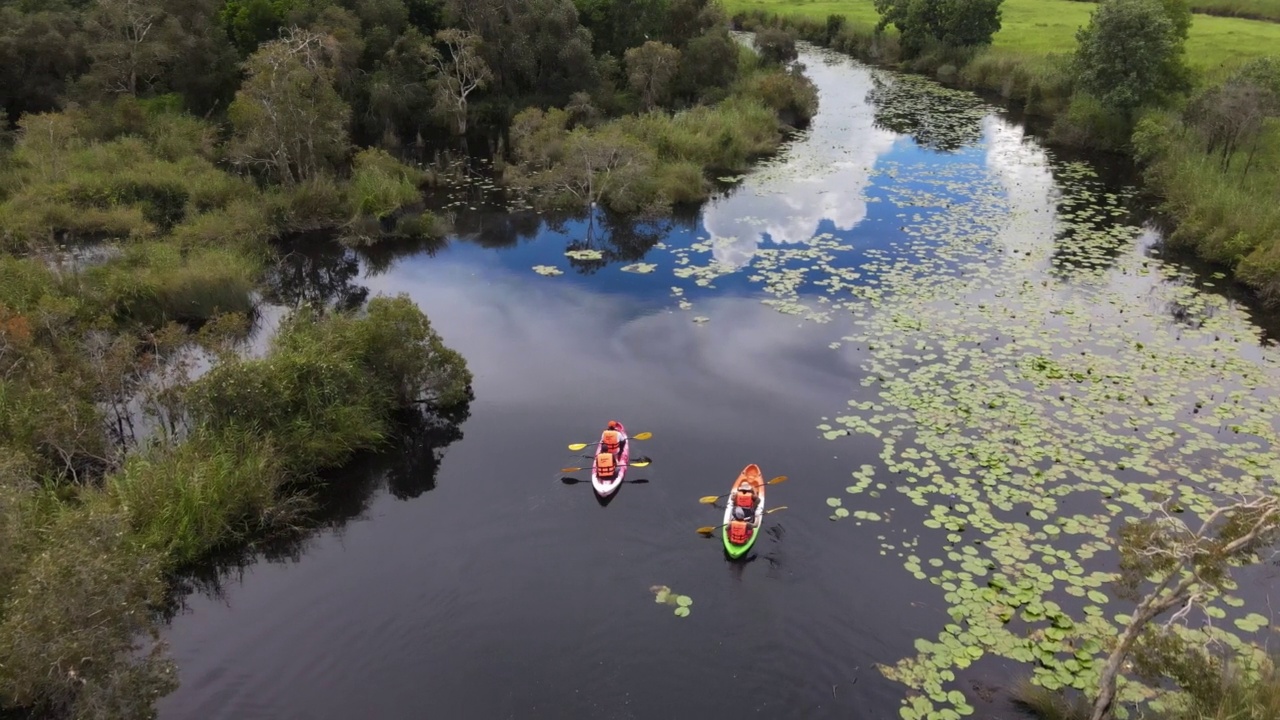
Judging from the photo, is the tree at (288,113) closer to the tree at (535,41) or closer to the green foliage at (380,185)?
the green foliage at (380,185)

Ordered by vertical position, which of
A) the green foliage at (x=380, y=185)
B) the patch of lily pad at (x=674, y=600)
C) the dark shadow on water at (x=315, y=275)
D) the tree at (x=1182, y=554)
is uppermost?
the tree at (x=1182, y=554)

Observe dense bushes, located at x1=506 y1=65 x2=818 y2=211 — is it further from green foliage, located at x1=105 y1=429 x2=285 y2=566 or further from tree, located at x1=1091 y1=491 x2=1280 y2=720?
tree, located at x1=1091 y1=491 x2=1280 y2=720

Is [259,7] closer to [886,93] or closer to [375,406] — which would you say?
[375,406]

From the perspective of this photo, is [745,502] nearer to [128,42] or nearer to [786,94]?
[128,42]

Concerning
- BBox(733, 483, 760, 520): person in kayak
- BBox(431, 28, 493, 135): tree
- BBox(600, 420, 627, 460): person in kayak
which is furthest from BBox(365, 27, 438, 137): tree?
BBox(733, 483, 760, 520): person in kayak

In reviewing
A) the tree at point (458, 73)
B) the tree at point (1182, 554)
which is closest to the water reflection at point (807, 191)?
the tree at point (458, 73)

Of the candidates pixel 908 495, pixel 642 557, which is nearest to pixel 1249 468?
pixel 908 495
